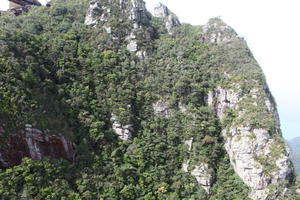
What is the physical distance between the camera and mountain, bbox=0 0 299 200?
4191 cm

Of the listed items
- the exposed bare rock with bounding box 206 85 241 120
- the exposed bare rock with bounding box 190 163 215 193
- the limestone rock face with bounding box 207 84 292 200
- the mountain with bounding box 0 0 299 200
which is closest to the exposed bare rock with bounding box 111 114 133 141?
the mountain with bounding box 0 0 299 200

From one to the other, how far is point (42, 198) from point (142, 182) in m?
13.5

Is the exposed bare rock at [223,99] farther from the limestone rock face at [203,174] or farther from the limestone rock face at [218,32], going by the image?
the limestone rock face at [218,32]

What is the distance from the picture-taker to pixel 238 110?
53.5 m

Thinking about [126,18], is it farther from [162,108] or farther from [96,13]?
[162,108]

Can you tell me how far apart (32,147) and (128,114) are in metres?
15.5

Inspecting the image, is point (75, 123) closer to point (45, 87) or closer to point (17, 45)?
point (45, 87)

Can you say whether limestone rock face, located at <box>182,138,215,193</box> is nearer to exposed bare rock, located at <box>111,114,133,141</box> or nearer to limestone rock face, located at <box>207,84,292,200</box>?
limestone rock face, located at <box>207,84,292,200</box>

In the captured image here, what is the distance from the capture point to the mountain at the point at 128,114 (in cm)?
4191

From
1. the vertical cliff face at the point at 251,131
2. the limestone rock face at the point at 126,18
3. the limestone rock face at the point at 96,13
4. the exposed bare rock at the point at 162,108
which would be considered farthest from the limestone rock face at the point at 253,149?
the limestone rock face at the point at 96,13

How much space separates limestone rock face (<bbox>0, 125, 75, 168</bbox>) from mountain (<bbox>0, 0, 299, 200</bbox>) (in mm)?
117

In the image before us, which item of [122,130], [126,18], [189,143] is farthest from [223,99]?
[126,18]

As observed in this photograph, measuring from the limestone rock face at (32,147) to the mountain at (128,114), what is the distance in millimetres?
117

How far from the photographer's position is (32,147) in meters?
41.5
